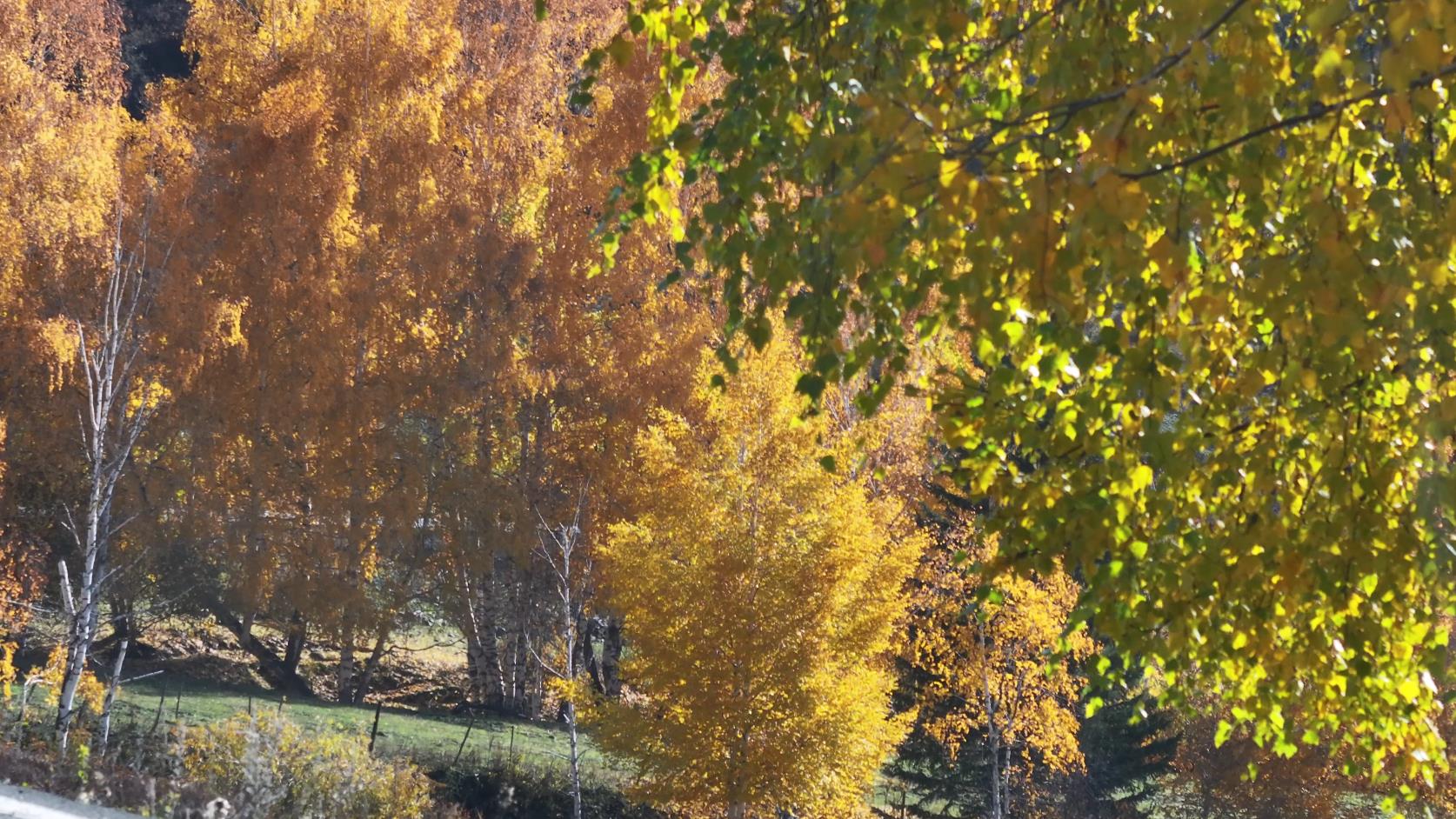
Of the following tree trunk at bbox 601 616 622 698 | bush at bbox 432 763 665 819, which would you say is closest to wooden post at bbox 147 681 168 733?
bush at bbox 432 763 665 819

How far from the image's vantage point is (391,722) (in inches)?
848

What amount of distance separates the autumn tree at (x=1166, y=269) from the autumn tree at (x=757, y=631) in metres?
8.17

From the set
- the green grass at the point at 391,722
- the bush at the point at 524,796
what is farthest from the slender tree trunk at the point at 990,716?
the green grass at the point at 391,722

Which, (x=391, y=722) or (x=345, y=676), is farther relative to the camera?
(x=345, y=676)

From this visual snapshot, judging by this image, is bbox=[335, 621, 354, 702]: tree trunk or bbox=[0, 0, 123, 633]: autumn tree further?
bbox=[335, 621, 354, 702]: tree trunk

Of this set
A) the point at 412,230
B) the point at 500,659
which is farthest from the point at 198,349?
the point at 500,659

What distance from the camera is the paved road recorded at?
897 centimetres

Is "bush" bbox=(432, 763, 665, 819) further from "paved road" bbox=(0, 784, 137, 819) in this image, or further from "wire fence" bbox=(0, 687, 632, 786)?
"paved road" bbox=(0, 784, 137, 819)

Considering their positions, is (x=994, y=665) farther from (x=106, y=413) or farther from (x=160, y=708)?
(x=160, y=708)

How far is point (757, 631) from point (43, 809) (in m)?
6.13

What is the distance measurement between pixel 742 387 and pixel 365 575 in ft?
34.1

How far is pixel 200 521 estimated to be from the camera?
826 inches

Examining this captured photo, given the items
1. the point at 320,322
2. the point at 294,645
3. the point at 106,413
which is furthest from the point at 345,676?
the point at 106,413

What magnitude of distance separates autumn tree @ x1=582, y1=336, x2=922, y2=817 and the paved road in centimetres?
502
